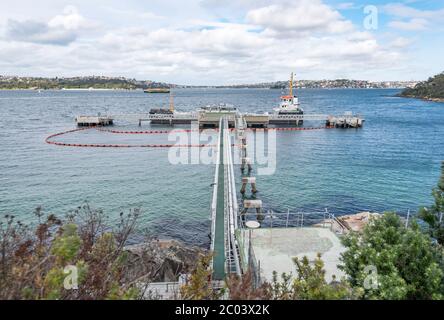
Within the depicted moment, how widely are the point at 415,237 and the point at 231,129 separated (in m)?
66.7

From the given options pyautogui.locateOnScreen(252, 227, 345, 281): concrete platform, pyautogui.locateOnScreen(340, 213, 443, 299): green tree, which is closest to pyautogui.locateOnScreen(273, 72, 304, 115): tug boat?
pyautogui.locateOnScreen(252, 227, 345, 281): concrete platform

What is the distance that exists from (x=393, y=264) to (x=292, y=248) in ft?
24.5

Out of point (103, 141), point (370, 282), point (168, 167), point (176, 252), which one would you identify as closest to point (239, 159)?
point (168, 167)

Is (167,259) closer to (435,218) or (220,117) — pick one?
(435,218)

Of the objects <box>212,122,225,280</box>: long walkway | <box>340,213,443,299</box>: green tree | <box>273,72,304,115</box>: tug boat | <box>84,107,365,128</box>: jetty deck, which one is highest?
<box>273,72,304,115</box>: tug boat

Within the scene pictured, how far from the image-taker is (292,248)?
16.2m

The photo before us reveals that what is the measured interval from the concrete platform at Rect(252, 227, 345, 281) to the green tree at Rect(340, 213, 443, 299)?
4.50 meters

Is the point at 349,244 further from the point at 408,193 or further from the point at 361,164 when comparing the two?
the point at 361,164

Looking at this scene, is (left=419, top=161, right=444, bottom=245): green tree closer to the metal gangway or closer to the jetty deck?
the metal gangway

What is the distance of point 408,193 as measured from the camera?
33781 millimetres

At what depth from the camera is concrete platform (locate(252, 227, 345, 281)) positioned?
14.5 metres

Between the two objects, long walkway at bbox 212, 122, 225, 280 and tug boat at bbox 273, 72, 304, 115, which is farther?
tug boat at bbox 273, 72, 304, 115

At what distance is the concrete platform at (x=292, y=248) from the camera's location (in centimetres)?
1446

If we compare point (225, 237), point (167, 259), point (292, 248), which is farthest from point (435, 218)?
point (167, 259)
